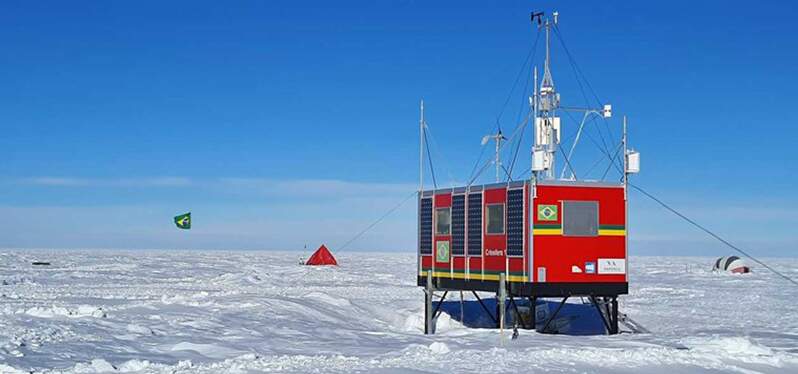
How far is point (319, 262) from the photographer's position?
70500mm

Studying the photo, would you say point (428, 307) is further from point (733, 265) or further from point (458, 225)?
point (733, 265)

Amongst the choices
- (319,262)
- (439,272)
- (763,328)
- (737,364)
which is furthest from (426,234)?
(319,262)

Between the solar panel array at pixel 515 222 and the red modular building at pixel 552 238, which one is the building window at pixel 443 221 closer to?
the red modular building at pixel 552 238

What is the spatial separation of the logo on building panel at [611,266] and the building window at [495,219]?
8.50 feet

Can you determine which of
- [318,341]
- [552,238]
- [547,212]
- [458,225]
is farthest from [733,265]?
[318,341]

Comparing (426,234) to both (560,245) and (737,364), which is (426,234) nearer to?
(560,245)

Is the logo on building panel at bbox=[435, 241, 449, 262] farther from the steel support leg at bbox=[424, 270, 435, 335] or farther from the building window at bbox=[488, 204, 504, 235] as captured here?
the building window at bbox=[488, 204, 504, 235]

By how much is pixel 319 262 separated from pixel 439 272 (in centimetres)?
4463

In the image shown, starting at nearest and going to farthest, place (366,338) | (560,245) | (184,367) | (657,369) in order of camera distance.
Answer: (184,367), (657,369), (366,338), (560,245)

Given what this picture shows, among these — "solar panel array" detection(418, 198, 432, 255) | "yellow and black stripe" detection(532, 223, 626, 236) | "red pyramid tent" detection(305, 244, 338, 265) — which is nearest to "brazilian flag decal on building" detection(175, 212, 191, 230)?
"red pyramid tent" detection(305, 244, 338, 265)

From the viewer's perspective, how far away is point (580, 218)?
23094 millimetres

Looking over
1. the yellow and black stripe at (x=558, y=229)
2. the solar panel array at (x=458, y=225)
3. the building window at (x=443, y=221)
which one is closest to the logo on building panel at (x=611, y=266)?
the yellow and black stripe at (x=558, y=229)

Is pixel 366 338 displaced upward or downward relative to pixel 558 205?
downward

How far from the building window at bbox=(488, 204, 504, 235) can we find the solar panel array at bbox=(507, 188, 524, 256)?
13.7 inches
